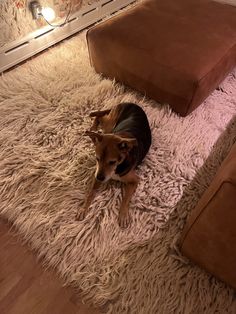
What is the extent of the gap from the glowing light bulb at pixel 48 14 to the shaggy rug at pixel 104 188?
44 cm

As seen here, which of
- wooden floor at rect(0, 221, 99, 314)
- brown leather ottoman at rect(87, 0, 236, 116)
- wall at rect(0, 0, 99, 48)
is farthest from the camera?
wall at rect(0, 0, 99, 48)

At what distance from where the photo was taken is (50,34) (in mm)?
2250

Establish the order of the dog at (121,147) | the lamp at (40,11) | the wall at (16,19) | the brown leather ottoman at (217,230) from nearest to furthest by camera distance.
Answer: the brown leather ottoman at (217,230) < the dog at (121,147) < the wall at (16,19) < the lamp at (40,11)

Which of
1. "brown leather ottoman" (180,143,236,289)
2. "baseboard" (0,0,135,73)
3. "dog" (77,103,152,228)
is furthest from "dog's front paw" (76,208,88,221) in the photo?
"baseboard" (0,0,135,73)

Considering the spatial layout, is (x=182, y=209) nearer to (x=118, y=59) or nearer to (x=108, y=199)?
(x=108, y=199)

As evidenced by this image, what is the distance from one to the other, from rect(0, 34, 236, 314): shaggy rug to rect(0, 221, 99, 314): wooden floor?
0.14 feet

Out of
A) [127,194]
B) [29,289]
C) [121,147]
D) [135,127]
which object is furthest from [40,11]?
[29,289]

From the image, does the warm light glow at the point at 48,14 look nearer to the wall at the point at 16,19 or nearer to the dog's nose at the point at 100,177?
the wall at the point at 16,19

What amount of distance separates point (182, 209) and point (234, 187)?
1.77 ft

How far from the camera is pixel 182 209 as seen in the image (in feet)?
4.32

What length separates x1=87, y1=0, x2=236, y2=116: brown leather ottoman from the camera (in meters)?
1.55

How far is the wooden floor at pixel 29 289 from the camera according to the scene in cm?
107

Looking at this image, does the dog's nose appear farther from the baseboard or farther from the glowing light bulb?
the glowing light bulb

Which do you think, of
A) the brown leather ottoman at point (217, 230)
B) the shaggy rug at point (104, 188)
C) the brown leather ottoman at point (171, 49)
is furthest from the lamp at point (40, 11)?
the brown leather ottoman at point (217, 230)
